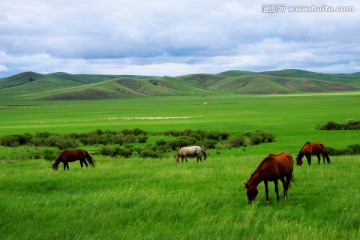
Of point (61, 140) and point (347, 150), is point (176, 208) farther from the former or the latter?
point (61, 140)

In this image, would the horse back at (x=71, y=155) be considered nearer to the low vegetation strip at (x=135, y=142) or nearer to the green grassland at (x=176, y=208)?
the green grassland at (x=176, y=208)

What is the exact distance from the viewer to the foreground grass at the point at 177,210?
8.59 m

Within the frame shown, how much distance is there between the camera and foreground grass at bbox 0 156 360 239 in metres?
8.59

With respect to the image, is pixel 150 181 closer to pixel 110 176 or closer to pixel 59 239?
pixel 110 176

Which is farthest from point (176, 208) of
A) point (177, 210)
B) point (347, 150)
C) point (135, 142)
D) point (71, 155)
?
point (135, 142)

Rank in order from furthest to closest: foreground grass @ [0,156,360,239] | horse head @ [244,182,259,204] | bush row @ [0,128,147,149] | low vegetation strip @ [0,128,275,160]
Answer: bush row @ [0,128,147,149], low vegetation strip @ [0,128,275,160], horse head @ [244,182,259,204], foreground grass @ [0,156,360,239]

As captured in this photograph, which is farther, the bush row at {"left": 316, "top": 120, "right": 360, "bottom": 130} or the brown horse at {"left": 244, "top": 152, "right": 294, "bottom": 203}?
→ the bush row at {"left": 316, "top": 120, "right": 360, "bottom": 130}

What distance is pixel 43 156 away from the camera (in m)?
34.7

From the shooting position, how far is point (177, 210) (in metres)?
10.6

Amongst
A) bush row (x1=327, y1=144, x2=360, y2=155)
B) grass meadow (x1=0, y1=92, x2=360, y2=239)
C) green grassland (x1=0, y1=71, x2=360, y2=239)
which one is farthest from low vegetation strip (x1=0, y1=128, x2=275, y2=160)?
green grassland (x1=0, y1=71, x2=360, y2=239)

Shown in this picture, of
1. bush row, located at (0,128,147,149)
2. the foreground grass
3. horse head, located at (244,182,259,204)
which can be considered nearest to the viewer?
the foreground grass

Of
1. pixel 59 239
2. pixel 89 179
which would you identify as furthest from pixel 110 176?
pixel 59 239

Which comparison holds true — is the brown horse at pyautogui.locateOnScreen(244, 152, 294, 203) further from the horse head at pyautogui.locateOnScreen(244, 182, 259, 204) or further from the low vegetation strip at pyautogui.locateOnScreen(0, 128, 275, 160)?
the low vegetation strip at pyautogui.locateOnScreen(0, 128, 275, 160)

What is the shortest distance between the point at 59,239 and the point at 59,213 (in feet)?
7.30
